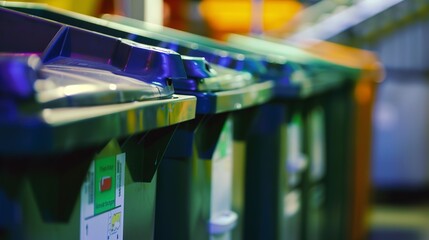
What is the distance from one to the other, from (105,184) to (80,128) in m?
0.50

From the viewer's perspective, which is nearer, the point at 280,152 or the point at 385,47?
the point at 280,152

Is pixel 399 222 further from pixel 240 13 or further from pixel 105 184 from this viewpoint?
pixel 105 184

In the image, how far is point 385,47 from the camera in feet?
34.6

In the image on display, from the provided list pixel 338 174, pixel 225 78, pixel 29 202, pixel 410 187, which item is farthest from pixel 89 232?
pixel 410 187

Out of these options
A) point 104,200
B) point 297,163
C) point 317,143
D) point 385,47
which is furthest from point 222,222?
point 385,47

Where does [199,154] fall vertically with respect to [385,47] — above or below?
below

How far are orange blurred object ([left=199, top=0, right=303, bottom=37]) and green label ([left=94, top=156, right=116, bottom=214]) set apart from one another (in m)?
6.13

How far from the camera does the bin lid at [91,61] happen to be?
179 centimetres

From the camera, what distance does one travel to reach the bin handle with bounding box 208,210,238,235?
9.08 ft

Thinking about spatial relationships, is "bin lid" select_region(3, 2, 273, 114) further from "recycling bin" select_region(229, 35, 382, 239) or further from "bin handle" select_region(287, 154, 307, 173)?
"recycling bin" select_region(229, 35, 382, 239)

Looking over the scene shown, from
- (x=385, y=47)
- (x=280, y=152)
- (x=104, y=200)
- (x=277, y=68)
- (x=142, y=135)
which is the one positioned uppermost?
(x=385, y=47)

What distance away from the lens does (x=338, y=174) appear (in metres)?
6.05

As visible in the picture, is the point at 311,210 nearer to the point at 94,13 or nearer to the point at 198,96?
the point at 94,13

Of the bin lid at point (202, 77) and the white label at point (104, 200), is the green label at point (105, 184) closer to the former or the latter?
the white label at point (104, 200)
